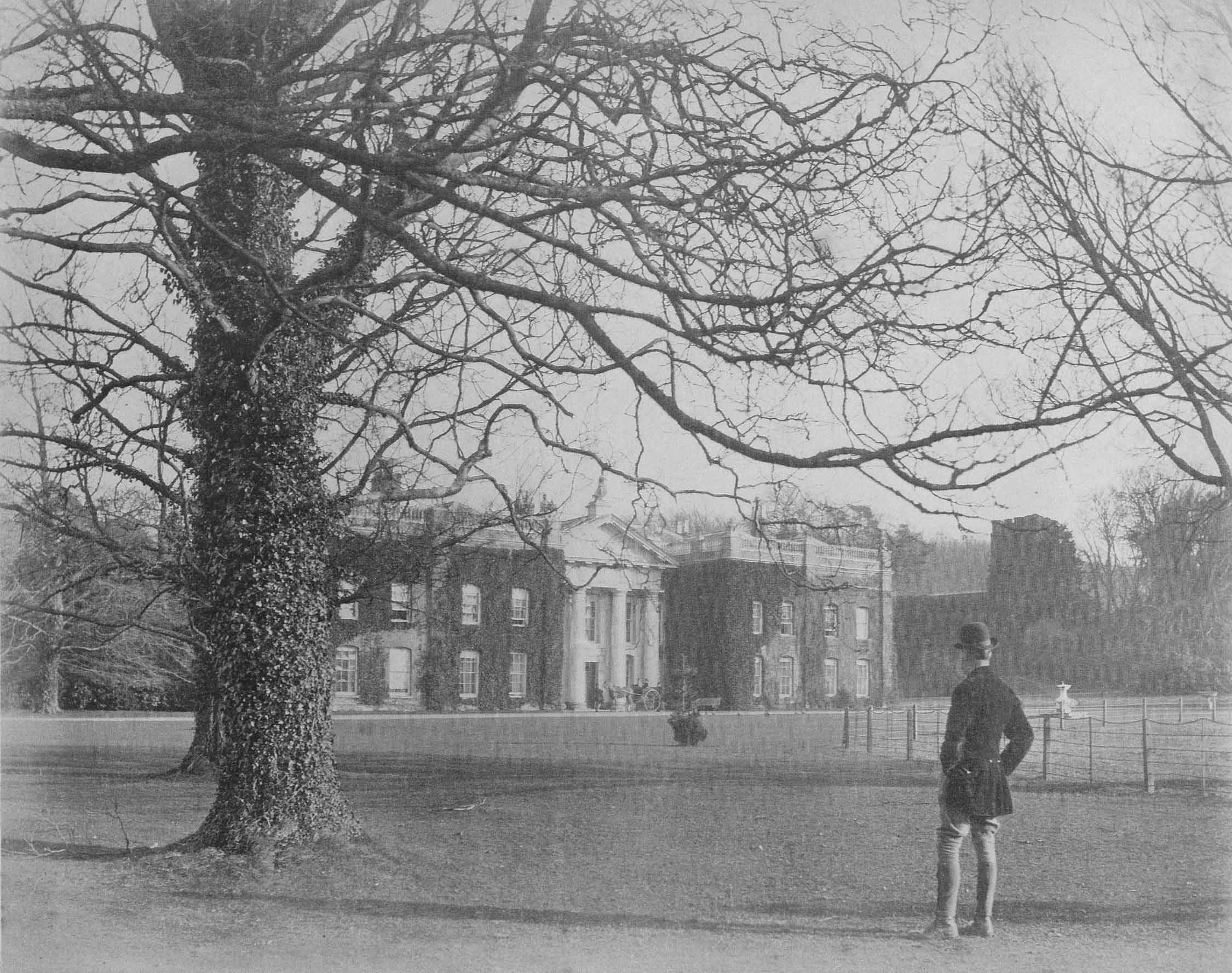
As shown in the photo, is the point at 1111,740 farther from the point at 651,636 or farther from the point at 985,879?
the point at 985,879

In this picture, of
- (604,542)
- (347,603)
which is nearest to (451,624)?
(347,603)

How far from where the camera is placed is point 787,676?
1372 centimetres

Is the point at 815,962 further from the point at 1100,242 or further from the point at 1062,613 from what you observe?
the point at 1100,242

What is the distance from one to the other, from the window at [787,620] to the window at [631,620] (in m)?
7.31

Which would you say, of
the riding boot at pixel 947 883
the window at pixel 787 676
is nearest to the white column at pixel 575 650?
the window at pixel 787 676

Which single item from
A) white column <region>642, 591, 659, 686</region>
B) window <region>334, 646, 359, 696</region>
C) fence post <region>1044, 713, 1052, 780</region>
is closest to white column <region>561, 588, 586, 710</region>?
white column <region>642, 591, 659, 686</region>

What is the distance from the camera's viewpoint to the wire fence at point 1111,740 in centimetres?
1073

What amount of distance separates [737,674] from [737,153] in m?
10.5

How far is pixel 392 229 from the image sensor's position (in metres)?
7.30

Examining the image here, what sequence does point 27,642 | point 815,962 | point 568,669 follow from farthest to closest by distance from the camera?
1. point 568,669
2. point 27,642
3. point 815,962

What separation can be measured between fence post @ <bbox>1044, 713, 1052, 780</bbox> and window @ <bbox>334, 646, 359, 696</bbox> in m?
19.6

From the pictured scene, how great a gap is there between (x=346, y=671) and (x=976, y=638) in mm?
26356

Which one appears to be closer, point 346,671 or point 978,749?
point 978,749

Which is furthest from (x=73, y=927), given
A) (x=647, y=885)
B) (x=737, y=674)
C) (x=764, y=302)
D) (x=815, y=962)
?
(x=737, y=674)
